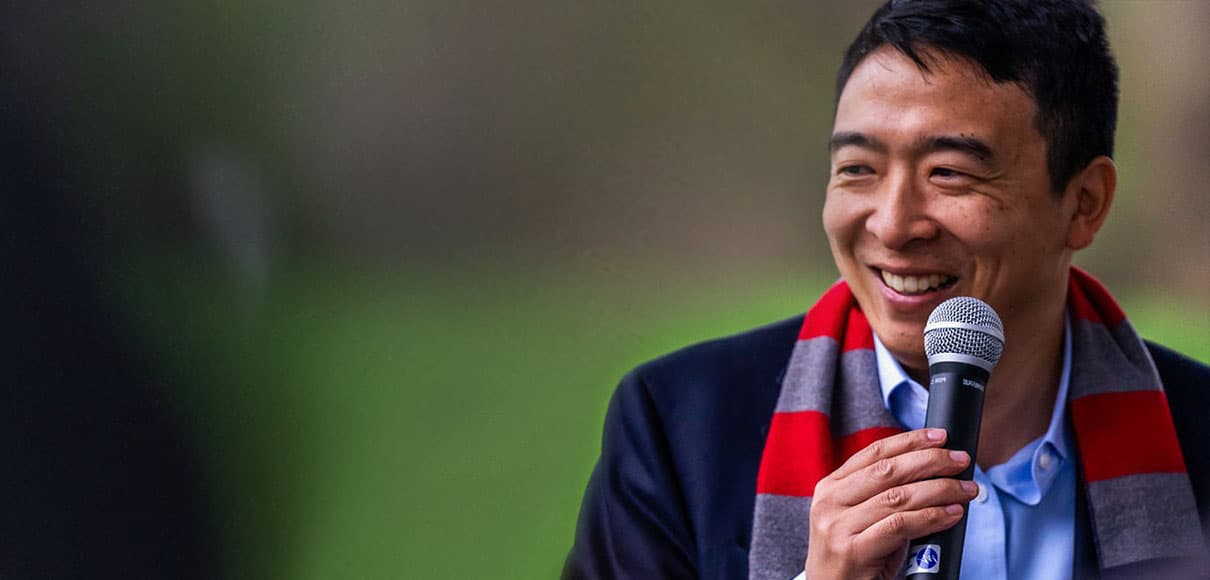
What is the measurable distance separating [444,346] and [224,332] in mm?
330

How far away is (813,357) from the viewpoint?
58.6 inches

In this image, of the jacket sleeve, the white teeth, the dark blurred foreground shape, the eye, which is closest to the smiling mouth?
the white teeth

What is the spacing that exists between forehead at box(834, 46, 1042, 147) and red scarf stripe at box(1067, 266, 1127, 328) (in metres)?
0.27

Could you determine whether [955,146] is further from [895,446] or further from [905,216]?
[895,446]

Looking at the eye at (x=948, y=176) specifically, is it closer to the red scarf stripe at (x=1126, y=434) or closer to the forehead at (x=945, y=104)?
the forehead at (x=945, y=104)

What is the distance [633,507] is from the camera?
1.47 m

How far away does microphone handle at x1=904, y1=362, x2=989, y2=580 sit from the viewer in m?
0.96

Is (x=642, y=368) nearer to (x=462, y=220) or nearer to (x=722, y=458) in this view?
(x=722, y=458)

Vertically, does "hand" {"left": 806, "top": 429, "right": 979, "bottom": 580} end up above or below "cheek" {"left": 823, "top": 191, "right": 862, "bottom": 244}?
below

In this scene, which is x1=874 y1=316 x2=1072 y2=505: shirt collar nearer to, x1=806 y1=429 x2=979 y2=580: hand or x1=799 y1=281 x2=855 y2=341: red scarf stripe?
x1=799 y1=281 x2=855 y2=341: red scarf stripe

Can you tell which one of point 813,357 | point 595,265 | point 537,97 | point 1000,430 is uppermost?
point 537,97

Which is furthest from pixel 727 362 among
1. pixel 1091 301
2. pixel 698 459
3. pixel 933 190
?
pixel 1091 301

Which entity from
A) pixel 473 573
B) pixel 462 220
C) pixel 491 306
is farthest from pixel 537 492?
pixel 462 220

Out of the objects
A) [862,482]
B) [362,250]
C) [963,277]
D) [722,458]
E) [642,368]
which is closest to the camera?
[862,482]
